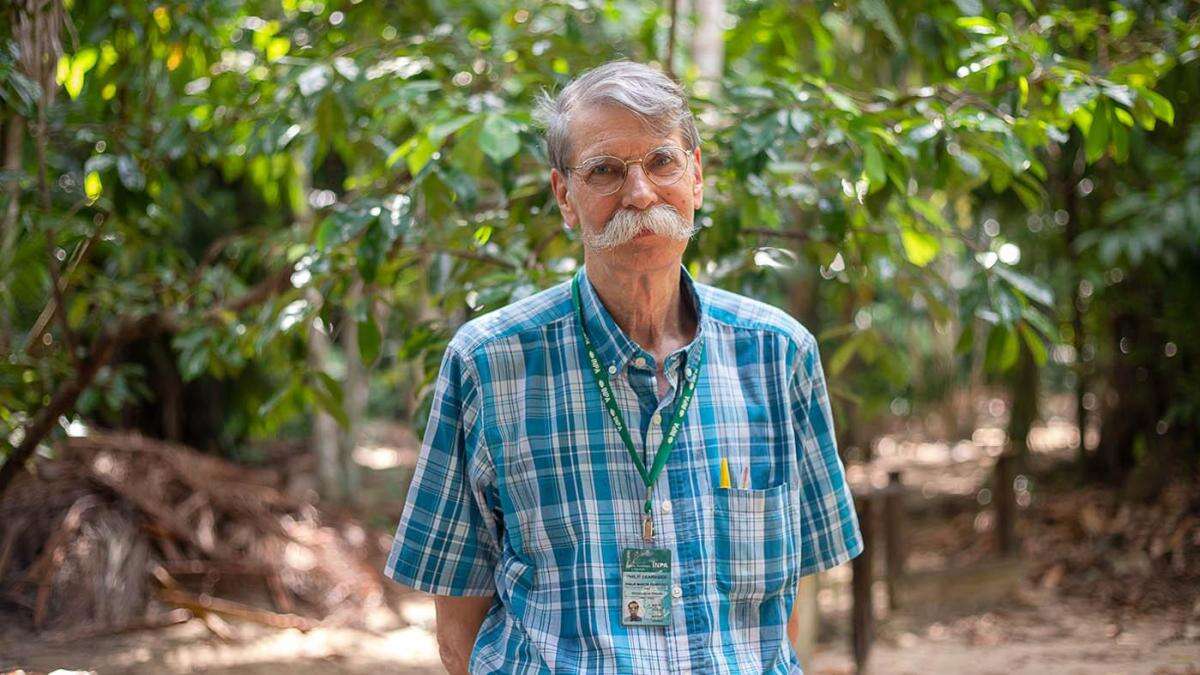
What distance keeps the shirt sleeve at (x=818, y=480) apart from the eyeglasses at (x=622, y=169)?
15.8 inches

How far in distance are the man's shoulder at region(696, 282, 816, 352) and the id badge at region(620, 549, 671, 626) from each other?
16.6 inches

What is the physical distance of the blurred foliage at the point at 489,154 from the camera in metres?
2.76

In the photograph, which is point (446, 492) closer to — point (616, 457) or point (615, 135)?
point (616, 457)

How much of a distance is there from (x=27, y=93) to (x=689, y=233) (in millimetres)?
2058

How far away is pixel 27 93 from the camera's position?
292 centimetres

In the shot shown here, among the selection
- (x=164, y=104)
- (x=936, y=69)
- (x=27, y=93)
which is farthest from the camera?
(x=164, y=104)

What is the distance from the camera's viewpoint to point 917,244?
3238 millimetres

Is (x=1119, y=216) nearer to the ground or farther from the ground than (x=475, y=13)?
nearer to the ground

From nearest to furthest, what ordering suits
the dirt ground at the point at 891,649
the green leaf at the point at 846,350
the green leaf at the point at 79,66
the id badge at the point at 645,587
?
the id badge at the point at 645,587
the green leaf at the point at 846,350
the green leaf at the point at 79,66
the dirt ground at the point at 891,649

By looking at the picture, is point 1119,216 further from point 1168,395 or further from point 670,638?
point 670,638

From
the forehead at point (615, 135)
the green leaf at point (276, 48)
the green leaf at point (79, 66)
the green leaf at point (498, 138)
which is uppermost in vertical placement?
the green leaf at point (276, 48)

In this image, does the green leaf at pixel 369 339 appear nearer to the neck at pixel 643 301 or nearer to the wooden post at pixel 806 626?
the neck at pixel 643 301

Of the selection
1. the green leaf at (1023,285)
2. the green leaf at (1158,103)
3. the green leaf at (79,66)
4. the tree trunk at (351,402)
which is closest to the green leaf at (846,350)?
the green leaf at (1023,285)

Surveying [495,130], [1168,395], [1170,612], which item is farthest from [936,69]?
[1168,395]
